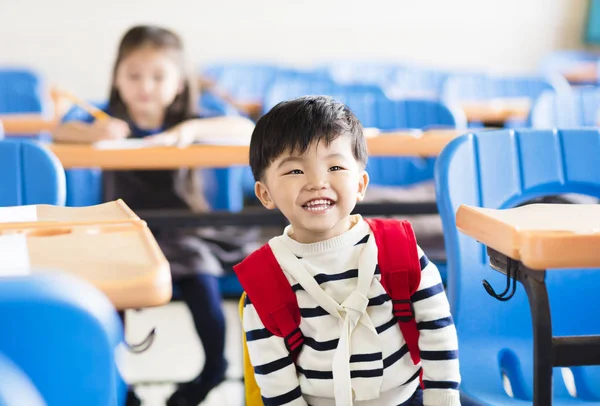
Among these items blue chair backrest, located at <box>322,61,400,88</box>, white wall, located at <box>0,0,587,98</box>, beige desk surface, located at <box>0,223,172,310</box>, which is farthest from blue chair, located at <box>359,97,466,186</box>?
white wall, located at <box>0,0,587,98</box>

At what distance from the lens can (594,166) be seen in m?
1.54

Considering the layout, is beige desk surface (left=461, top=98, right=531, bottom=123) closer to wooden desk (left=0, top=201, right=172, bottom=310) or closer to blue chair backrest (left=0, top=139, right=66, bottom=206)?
blue chair backrest (left=0, top=139, right=66, bottom=206)

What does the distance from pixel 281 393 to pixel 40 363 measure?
68 cm

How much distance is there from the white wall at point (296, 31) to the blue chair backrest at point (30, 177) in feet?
17.9

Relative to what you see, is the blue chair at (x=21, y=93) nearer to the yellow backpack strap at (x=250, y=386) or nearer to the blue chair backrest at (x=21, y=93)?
the blue chair backrest at (x=21, y=93)

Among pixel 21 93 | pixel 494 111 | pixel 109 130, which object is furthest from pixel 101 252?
pixel 21 93

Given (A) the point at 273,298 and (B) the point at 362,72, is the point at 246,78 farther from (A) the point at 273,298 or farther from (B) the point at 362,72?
(A) the point at 273,298

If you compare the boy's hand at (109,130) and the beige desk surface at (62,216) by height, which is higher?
the boy's hand at (109,130)

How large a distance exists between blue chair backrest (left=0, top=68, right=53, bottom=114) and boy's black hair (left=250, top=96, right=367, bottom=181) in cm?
319

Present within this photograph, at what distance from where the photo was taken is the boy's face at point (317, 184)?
123 centimetres


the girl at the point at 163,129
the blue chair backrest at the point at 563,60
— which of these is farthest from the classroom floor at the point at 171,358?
the blue chair backrest at the point at 563,60

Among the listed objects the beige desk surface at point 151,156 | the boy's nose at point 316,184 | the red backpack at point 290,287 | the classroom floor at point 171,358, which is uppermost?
the boy's nose at point 316,184

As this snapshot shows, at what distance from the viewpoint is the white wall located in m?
6.92

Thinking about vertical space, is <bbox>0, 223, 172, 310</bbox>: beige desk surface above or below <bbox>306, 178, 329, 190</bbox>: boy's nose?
below
